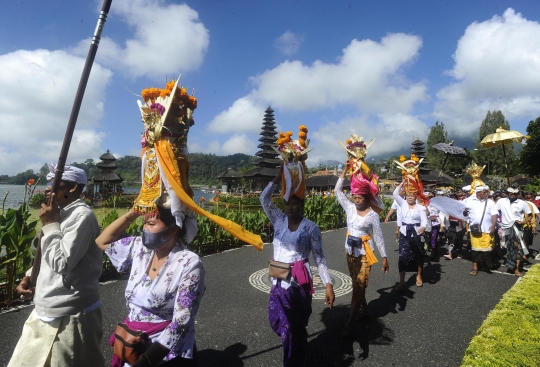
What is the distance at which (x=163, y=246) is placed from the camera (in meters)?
2.27

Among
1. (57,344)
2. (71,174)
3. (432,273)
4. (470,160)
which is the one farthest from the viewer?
(470,160)

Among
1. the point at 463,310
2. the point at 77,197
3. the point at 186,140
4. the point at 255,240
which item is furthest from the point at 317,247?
the point at 463,310

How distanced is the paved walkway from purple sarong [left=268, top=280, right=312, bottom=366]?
583 millimetres

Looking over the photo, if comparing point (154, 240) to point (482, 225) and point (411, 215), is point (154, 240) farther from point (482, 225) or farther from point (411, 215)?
point (482, 225)

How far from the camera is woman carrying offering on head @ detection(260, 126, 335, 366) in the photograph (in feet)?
11.1

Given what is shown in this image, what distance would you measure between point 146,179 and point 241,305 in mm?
3731

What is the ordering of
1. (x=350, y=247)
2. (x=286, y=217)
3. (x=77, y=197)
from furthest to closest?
1. (x=350, y=247)
2. (x=286, y=217)
3. (x=77, y=197)

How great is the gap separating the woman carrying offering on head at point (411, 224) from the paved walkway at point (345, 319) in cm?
55

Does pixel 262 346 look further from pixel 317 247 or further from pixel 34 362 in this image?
pixel 34 362

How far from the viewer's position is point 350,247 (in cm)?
499

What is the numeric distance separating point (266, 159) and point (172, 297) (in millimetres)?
33058

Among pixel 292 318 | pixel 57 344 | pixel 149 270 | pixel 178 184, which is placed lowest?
pixel 292 318

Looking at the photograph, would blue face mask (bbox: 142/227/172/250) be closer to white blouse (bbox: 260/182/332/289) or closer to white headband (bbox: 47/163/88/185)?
white headband (bbox: 47/163/88/185)

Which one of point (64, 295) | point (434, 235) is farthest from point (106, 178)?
point (64, 295)
